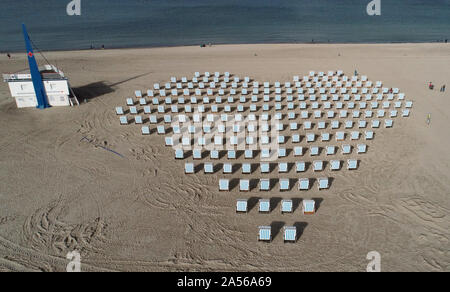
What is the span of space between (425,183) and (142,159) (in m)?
13.0

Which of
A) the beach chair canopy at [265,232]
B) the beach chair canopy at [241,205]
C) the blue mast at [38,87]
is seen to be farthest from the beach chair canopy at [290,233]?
the blue mast at [38,87]

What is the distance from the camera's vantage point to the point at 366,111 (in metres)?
19.8

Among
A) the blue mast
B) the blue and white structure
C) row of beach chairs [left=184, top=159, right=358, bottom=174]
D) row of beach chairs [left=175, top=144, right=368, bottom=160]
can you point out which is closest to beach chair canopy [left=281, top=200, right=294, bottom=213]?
row of beach chairs [left=184, top=159, right=358, bottom=174]

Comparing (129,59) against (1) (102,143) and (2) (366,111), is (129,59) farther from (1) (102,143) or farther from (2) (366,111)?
(2) (366,111)

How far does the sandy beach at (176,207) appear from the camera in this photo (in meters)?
9.98

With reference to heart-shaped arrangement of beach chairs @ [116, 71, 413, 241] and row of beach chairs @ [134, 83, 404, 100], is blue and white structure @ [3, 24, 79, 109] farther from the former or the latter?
row of beach chairs @ [134, 83, 404, 100]

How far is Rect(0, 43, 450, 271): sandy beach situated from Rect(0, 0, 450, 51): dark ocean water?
3602 centimetres

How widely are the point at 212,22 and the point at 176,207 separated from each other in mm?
66703

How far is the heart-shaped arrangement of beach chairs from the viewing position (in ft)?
46.8

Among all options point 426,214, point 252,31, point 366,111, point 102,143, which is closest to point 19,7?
point 252,31

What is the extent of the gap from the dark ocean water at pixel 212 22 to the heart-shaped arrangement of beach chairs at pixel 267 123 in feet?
95.0

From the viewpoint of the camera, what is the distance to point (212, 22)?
7156cm

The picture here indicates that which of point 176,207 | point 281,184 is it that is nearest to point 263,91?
point 281,184
